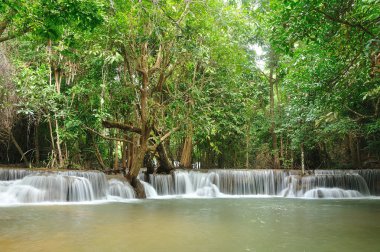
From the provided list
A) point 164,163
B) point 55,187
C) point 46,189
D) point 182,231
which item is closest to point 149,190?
point 164,163

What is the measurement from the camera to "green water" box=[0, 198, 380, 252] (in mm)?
4359

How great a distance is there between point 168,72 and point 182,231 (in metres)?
6.98

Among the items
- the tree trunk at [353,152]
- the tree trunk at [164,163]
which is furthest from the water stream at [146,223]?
the tree trunk at [353,152]

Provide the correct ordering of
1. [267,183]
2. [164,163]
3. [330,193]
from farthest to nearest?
[267,183] → [164,163] → [330,193]

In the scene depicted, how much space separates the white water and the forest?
812mm

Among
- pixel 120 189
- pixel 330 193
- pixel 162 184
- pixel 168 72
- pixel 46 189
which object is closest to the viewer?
pixel 46 189

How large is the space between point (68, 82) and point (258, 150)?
37.4ft

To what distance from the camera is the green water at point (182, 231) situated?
436 centimetres

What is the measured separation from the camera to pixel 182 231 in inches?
213

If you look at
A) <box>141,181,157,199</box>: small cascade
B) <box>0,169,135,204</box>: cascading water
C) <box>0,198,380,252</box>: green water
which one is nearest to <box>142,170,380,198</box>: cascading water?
<box>141,181,157,199</box>: small cascade

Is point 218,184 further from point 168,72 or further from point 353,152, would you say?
point 353,152

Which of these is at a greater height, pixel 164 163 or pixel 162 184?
pixel 164 163

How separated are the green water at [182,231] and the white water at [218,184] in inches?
109

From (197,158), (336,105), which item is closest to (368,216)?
(336,105)
